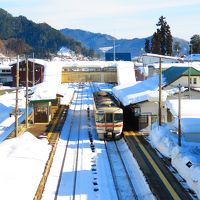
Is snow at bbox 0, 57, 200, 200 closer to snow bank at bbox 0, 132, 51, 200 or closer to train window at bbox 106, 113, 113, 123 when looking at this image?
snow bank at bbox 0, 132, 51, 200

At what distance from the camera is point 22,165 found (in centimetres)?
1938

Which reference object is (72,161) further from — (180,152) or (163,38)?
(163,38)

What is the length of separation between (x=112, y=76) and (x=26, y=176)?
6169 centimetres

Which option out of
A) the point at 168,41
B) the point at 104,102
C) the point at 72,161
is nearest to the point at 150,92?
the point at 104,102

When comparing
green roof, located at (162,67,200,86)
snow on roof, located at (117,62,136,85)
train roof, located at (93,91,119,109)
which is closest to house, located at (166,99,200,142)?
train roof, located at (93,91,119,109)

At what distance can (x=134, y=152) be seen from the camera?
2427cm

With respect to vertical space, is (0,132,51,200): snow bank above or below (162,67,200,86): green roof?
below

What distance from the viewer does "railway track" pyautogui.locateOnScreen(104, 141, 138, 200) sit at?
1744 centimetres

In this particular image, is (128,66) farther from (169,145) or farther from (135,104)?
(169,145)

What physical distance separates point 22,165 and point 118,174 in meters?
4.43

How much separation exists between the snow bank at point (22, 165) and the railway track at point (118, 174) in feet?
10.8

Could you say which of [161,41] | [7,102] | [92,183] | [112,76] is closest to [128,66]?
[112,76]

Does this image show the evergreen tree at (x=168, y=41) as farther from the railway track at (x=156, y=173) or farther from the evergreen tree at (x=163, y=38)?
the railway track at (x=156, y=173)

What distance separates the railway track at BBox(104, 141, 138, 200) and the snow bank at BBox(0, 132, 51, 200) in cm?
330
